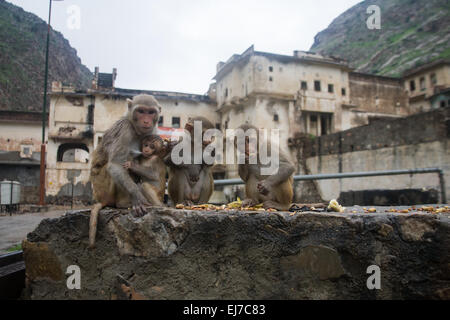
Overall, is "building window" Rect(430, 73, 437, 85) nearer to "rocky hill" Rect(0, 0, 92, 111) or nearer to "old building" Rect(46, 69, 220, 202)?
"old building" Rect(46, 69, 220, 202)

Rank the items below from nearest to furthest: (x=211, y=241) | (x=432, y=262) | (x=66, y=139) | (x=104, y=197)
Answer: (x=432, y=262) < (x=211, y=241) < (x=104, y=197) < (x=66, y=139)

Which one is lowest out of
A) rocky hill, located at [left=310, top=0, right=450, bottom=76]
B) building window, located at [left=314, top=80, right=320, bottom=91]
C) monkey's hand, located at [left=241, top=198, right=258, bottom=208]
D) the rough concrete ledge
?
the rough concrete ledge

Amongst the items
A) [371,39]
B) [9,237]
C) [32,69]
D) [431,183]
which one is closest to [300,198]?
[431,183]

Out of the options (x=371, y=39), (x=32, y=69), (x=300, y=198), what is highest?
(x=371, y=39)

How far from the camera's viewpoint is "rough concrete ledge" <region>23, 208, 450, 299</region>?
2.08 meters

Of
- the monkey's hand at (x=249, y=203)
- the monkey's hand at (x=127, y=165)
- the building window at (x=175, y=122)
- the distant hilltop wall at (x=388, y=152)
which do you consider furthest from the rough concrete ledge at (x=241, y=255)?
the building window at (x=175, y=122)

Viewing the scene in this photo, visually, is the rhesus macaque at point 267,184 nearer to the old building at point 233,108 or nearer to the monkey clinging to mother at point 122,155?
the monkey clinging to mother at point 122,155

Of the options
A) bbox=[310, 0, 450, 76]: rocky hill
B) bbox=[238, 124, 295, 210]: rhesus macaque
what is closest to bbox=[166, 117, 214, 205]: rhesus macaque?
bbox=[238, 124, 295, 210]: rhesus macaque

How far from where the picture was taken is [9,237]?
15.5 ft

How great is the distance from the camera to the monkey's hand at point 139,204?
90.0 inches

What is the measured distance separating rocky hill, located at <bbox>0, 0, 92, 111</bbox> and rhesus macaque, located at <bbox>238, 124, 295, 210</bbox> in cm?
1374

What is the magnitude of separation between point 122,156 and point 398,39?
175 ft
